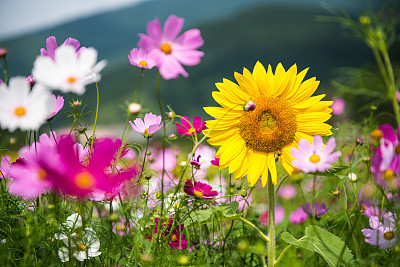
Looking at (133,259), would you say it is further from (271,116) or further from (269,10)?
(269,10)

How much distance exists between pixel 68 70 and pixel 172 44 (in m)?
0.19

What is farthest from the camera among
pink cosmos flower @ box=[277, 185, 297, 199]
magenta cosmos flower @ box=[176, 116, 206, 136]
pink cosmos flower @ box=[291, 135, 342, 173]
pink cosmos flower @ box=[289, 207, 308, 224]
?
pink cosmos flower @ box=[277, 185, 297, 199]

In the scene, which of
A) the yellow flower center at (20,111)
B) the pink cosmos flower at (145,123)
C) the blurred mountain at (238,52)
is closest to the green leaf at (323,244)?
the pink cosmos flower at (145,123)

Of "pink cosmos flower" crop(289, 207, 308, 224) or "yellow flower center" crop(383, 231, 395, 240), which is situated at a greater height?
"pink cosmos flower" crop(289, 207, 308, 224)

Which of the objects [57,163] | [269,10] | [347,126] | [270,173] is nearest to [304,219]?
[347,126]

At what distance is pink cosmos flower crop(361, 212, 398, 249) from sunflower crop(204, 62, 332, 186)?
10.3 inches

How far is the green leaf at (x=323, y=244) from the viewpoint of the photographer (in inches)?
33.7

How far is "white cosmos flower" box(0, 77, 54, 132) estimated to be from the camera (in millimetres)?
614

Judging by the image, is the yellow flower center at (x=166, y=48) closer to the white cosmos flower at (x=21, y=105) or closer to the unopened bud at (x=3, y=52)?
the white cosmos flower at (x=21, y=105)

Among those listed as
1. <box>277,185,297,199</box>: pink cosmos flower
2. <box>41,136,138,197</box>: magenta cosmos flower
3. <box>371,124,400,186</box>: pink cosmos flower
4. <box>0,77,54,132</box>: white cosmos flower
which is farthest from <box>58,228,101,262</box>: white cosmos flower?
<box>277,185,297,199</box>: pink cosmos flower

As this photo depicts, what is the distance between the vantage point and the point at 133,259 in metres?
0.84

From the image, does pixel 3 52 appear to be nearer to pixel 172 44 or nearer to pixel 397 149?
pixel 172 44

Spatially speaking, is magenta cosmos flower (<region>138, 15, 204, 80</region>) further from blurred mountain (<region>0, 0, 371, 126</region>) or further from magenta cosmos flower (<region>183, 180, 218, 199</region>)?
blurred mountain (<region>0, 0, 371, 126</region>)

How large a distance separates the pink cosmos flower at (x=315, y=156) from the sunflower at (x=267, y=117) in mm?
123
